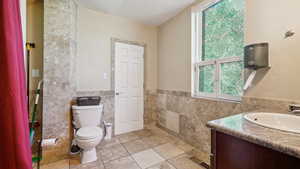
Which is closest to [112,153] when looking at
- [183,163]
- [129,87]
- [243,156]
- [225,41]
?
[183,163]

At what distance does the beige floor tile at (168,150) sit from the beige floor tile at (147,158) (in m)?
0.09

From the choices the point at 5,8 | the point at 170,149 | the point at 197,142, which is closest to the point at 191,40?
the point at 197,142

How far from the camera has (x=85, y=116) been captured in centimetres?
204

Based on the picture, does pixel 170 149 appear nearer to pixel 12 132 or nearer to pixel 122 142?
pixel 122 142

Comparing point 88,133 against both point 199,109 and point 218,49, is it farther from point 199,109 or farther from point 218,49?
point 218,49

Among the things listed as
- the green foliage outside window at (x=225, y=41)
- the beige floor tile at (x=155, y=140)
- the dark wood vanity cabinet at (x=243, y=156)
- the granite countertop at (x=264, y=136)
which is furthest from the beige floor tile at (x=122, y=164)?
the green foliage outside window at (x=225, y=41)

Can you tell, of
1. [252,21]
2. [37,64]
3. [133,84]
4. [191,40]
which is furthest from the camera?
[133,84]

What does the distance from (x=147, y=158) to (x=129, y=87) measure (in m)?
1.47

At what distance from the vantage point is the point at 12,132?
32.9 inches

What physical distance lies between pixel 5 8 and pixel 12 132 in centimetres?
77

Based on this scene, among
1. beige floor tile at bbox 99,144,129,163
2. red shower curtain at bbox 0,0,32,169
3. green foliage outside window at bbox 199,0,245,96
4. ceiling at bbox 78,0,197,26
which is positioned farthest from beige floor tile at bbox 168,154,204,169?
ceiling at bbox 78,0,197,26

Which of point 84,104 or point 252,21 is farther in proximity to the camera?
point 84,104

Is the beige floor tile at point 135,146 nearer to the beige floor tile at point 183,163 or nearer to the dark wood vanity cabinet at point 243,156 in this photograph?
the beige floor tile at point 183,163

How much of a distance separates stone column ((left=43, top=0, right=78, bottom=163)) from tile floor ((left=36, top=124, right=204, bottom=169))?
345 mm
